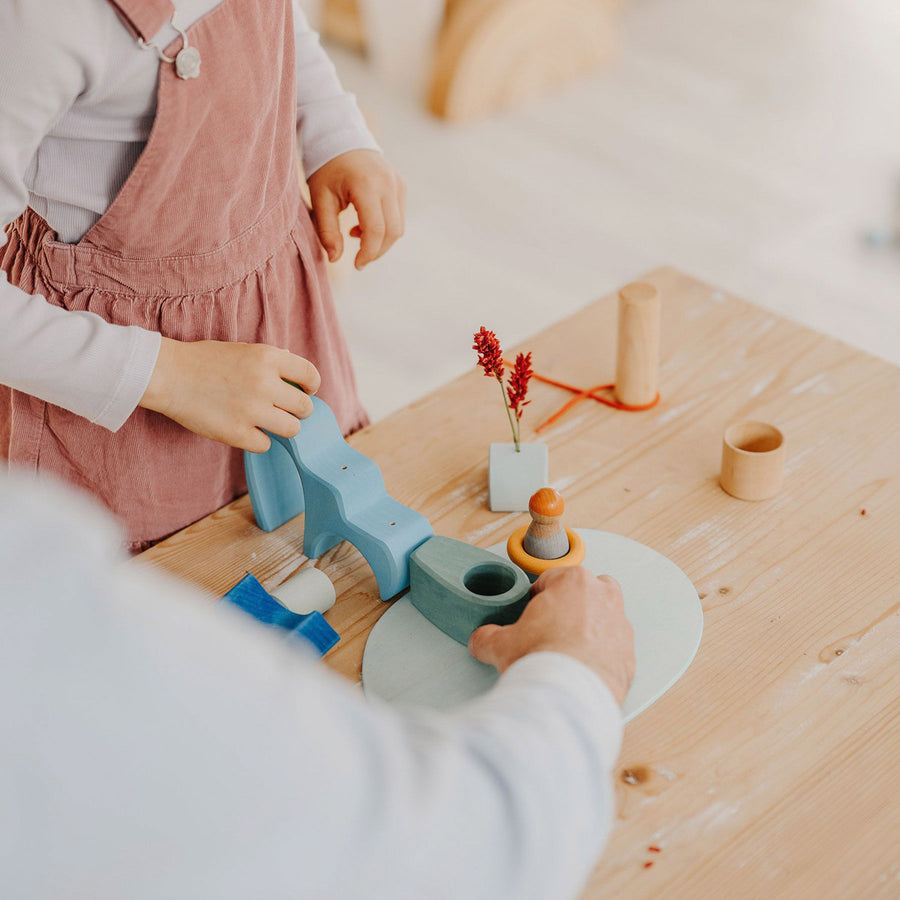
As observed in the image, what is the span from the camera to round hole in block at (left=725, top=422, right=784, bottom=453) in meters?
0.98

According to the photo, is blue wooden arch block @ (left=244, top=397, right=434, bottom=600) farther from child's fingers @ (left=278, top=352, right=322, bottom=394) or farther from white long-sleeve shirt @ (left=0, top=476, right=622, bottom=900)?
white long-sleeve shirt @ (left=0, top=476, right=622, bottom=900)

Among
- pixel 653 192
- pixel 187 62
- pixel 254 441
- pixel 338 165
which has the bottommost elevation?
pixel 653 192

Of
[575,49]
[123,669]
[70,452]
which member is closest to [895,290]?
[575,49]

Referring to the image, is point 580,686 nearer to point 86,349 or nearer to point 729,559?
point 729,559

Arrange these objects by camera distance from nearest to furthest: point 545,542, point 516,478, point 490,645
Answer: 1. point 490,645
2. point 545,542
3. point 516,478

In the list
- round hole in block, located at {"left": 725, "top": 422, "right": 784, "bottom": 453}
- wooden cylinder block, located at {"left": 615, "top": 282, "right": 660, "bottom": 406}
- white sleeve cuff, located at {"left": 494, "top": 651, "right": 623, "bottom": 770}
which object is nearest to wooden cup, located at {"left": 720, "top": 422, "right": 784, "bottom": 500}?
round hole in block, located at {"left": 725, "top": 422, "right": 784, "bottom": 453}

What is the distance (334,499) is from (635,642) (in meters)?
0.27

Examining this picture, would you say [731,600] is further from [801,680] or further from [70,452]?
[70,452]

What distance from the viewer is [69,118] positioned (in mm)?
829

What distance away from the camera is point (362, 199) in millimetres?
1050

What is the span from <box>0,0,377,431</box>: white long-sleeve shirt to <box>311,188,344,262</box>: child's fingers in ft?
0.81

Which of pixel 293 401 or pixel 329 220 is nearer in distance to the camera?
pixel 293 401

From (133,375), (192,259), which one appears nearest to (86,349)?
(133,375)

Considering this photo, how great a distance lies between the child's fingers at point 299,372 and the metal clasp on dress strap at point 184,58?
9.0 inches
